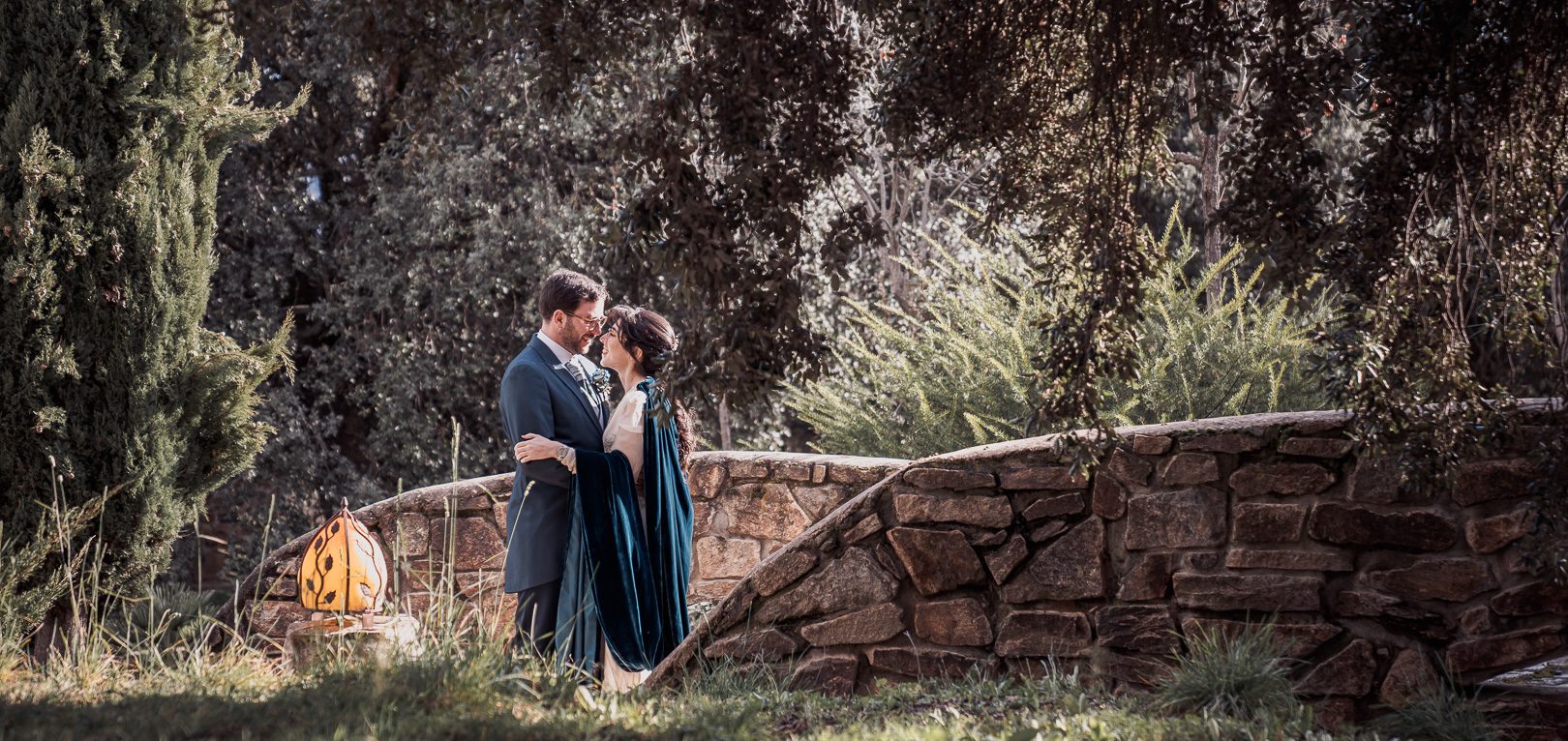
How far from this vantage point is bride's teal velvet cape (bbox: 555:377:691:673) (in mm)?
4660

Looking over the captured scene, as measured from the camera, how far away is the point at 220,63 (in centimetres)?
645

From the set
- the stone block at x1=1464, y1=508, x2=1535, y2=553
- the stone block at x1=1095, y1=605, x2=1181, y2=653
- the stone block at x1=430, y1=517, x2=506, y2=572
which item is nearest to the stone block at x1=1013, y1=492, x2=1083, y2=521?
the stone block at x1=1095, y1=605, x2=1181, y2=653

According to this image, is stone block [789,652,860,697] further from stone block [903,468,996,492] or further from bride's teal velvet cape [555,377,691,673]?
stone block [903,468,996,492]

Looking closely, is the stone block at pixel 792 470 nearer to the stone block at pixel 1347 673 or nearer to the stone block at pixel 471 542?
the stone block at pixel 471 542

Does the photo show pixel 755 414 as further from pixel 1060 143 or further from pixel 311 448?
pixel 1060 143

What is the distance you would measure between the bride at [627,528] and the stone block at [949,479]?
34.5 inches

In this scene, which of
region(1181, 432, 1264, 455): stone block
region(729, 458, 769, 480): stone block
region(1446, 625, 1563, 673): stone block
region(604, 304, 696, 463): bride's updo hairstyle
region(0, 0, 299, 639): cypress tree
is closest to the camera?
region(1446, 625, 1563, 673): stone block

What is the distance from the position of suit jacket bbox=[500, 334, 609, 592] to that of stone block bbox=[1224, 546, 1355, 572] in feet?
8.01

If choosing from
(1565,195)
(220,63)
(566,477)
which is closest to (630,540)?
(566,477)

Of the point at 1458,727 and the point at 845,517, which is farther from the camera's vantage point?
the point at 845,517

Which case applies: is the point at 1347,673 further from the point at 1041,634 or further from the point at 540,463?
the point at 540,463

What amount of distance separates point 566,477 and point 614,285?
5.34 meters

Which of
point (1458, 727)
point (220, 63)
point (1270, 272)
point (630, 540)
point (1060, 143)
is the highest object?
point (220, 63)

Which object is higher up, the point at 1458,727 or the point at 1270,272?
the point at 1270,272
